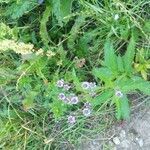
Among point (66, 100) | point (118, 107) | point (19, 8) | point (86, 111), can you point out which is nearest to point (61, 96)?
point (66, 100)

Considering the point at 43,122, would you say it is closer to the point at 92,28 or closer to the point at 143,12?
the point at 92,28

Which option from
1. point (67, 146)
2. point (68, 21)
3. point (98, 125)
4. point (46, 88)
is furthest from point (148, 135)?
point (68, 21)

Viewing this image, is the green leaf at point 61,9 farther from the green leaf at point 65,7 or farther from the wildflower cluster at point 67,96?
the wildflower cluster at point 67,96

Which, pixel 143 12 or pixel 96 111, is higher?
pixel 143 12

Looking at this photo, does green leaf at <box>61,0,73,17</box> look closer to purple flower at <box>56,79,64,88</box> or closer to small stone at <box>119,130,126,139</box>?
purple flower at <box>56,79,64,88</box>

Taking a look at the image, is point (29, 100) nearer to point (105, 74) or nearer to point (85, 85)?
point (85, 85)

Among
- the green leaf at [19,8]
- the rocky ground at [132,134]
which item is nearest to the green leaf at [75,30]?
the green leaf at [19,8]

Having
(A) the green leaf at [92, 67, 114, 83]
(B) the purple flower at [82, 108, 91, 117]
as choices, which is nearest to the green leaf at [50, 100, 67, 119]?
(B) the purple flower at [82, 108, 91, 117]
